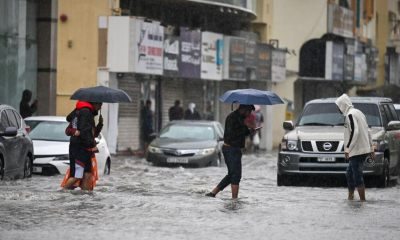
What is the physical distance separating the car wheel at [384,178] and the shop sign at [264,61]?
25.8 metres

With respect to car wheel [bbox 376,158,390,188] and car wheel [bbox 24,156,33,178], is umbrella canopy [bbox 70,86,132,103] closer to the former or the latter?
car wheel [bbox 24,156,33,178]

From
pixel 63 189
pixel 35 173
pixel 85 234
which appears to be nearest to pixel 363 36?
pixel 35 173

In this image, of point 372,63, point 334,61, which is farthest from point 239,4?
point 372,63

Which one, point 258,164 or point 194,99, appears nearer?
point 258,164

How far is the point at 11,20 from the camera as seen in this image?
31.3 meters

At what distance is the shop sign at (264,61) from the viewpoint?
1811 inches

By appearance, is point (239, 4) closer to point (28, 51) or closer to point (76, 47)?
point (76, 47)

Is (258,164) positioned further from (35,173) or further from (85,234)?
(85,234)

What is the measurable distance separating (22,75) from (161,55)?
5.90m

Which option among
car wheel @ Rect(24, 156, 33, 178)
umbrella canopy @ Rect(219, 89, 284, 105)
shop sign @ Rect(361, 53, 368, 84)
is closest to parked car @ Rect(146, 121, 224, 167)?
car wheel @ Rect(24, 156, 33, 178)

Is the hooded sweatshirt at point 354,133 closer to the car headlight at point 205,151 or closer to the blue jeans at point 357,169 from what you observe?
the blue jeans at point 357,169

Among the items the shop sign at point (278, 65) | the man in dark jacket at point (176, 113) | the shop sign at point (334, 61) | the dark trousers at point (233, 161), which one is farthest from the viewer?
the shop sign at point (334, 61)

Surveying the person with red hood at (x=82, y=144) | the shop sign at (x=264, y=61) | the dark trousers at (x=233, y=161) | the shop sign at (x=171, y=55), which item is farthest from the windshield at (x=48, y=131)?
the shop sign at (x=264, y=61)

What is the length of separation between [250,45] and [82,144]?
2935cm
